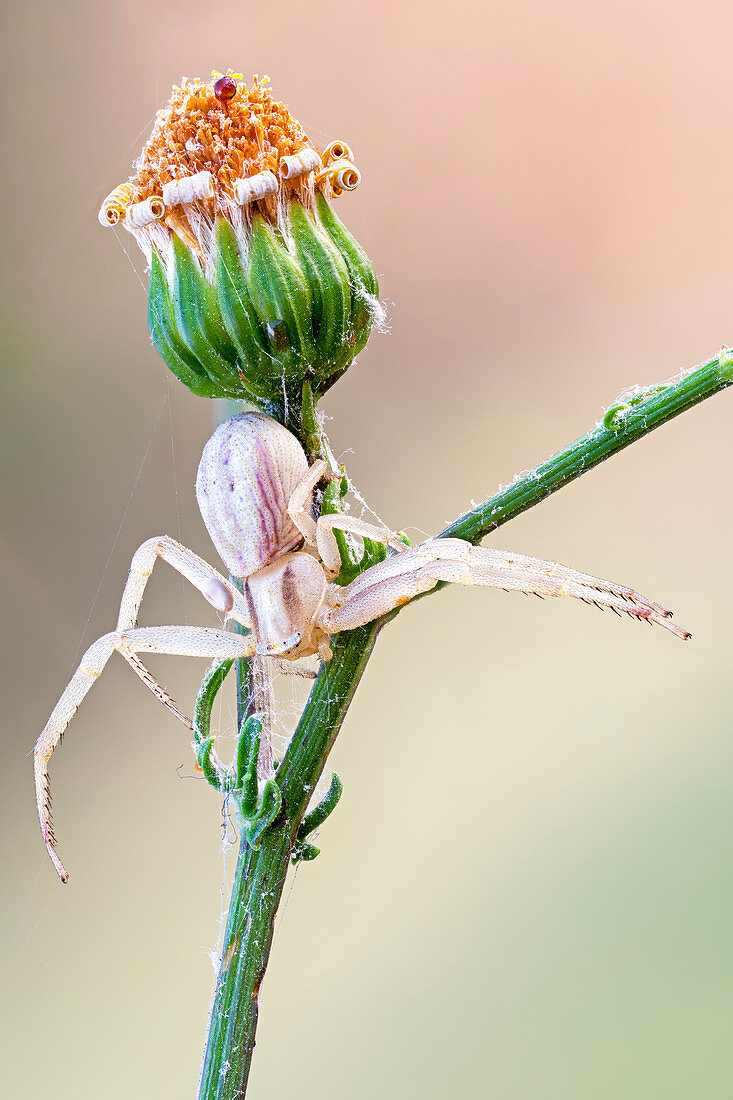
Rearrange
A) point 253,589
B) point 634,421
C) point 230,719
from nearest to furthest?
point 634,421, point 253,589, point 230,719

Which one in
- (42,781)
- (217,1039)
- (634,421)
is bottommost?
(217,1039)

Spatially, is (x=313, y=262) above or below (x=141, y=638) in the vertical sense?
above

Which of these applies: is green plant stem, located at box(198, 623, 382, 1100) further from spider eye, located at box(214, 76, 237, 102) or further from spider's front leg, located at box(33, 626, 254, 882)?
spider eye, located at box(214, 76, 237, 102)

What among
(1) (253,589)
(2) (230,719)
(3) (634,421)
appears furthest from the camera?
(2) (230,719)

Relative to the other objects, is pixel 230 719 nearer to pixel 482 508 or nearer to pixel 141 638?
pixel 141 638

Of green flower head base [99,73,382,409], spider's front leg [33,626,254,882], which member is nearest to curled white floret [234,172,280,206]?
green flower head base [99,73,382,409]

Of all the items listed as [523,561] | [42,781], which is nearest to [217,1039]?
[42,781]
